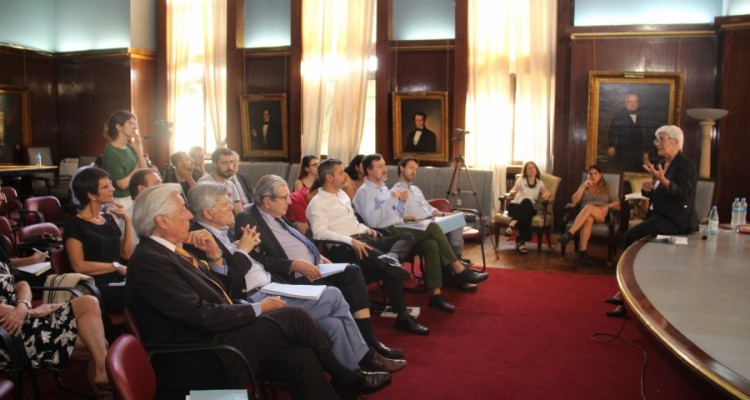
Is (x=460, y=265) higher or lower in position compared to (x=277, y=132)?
lower

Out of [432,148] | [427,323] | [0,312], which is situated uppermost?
[432,148]

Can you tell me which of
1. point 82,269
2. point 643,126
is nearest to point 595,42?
point 643,126

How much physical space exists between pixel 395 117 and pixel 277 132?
7.65 ft

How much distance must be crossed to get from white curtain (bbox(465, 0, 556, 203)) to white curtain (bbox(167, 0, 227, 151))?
4704 mm

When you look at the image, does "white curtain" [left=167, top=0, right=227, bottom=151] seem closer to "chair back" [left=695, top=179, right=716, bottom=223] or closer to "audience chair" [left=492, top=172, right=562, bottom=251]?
"audience chair" [left=492, top=172, right=562, bottom=251]

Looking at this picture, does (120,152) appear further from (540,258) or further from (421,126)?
(421,126)

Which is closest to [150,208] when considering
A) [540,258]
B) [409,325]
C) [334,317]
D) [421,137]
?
[334,317]

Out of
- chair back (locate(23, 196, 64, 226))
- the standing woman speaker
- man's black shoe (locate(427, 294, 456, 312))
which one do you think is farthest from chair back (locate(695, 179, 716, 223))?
chair back (locate(23, 196, 64, 226))

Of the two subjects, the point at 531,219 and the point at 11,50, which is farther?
the point at 11,50

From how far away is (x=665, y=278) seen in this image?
315 centimetres

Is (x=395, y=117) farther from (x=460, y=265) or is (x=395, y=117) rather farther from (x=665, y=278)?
(x=665, y=278)

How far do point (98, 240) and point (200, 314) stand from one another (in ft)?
5.25

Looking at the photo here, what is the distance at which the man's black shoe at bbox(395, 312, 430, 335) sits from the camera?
4691mm

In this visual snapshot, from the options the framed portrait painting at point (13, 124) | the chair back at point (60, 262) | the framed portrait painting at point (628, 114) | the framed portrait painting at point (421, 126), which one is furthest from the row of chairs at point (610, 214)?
the framed portrait painting at point (13, 124)
